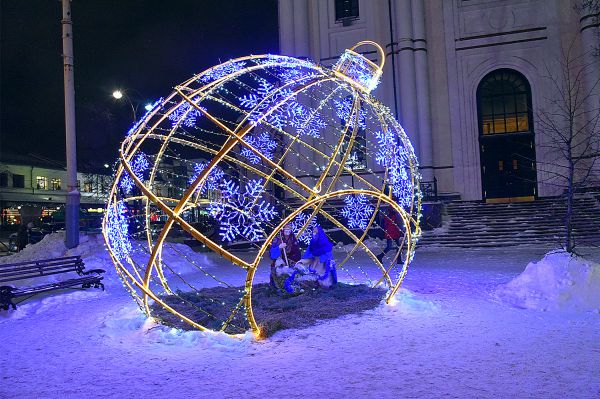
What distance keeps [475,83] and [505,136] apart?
3.02 meters

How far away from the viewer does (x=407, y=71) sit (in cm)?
2294

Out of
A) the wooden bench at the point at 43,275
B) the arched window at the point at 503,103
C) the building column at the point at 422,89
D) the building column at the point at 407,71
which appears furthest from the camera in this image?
the arched window at the point at 503,103

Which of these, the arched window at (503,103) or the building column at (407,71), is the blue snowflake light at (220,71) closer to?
the building column at (407,71)

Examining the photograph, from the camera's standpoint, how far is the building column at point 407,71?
22.8 meters

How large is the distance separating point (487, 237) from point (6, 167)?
4563 centimetres

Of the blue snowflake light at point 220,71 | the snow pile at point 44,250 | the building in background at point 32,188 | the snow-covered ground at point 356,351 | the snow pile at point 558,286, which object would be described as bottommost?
the snow-covered ground at point 356,351

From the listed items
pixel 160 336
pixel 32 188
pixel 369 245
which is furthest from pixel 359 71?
pixel 32 188

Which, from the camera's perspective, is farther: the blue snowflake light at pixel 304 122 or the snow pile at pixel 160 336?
the blue snowflake light at pixel 304 122

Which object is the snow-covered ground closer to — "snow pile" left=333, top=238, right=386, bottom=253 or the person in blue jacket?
the person in blue jacket

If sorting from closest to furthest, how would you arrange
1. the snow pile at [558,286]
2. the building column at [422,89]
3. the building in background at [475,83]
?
1. the snow pile at [558,286]
2. the building in background at [475,83]
3. the building column at [422,89]

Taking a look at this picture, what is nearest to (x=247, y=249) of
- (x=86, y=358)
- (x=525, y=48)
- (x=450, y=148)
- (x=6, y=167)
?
(x=450, y=148)

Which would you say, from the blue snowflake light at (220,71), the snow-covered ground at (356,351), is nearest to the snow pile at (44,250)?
the snow-covered ground at (356,351)

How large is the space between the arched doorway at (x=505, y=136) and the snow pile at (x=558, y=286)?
616 inches

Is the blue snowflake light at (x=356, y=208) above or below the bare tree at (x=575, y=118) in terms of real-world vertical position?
below
